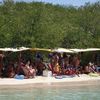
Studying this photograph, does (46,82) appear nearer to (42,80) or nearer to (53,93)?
Answer: (42,80)

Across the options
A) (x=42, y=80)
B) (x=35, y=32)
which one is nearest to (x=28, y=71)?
(x=42, y=80)

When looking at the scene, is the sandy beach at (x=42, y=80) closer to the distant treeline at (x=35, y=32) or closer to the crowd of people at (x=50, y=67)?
the crowd of people at (x=50, y=67)

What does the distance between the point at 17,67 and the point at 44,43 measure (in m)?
4.30

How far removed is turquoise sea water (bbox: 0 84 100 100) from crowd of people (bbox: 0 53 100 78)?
3.90 metres

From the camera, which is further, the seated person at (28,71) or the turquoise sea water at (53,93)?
the seated person at (28,71)

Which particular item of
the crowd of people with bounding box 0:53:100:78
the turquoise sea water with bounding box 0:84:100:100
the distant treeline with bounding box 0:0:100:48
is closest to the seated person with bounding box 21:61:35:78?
the crowd of people with bounding box 0:53:100:78

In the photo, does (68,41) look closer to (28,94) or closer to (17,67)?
(17,67)

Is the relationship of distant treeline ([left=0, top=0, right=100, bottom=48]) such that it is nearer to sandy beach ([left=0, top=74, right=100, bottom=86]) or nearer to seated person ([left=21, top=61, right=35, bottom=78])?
seated person ([left=21, top=61, right=35, bottom=78])

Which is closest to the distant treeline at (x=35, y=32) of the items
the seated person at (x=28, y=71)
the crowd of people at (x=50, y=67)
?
the crowd of people at (x=50, y=67)

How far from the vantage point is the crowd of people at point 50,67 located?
27.0 meters

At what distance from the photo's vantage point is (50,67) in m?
29.3

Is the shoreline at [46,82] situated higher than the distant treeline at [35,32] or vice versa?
the distant treeline at [35,32]

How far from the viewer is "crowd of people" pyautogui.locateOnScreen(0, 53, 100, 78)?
1065 inches

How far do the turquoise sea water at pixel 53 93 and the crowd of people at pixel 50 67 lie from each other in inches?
154
